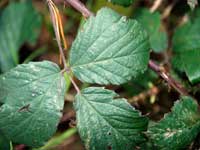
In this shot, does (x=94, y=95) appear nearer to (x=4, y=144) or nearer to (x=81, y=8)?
(x=81, y=8)

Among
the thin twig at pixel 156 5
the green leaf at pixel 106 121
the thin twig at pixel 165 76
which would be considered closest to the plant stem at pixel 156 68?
the thin twig at pixel 165 76

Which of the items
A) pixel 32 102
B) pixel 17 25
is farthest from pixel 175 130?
pixel 17 25

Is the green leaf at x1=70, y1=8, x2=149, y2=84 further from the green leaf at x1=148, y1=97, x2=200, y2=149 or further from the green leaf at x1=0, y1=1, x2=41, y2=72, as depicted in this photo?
the green leaf at x1=0, y1=1, x2=41, y2=72

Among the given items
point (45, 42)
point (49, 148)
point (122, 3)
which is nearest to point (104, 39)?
point (122, 3)

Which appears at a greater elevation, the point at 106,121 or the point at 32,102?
the point at 32,102

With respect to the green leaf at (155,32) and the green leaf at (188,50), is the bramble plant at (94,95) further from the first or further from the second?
the green leaf at (155,32)

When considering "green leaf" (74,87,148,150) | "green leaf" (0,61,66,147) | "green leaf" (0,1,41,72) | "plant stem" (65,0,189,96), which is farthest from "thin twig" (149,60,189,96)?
"green leaf" (0,1,41,72)

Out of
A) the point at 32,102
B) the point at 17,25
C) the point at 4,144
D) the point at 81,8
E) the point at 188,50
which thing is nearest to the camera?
the point at 32,102
